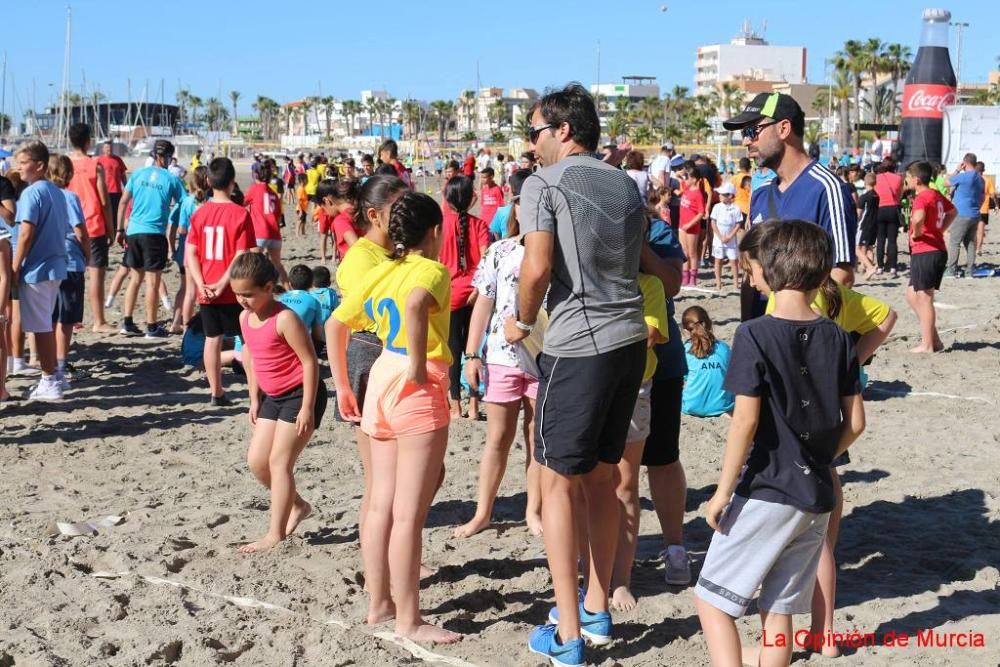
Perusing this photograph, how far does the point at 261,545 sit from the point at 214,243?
3823mm

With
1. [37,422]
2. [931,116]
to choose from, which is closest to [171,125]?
[931,116]

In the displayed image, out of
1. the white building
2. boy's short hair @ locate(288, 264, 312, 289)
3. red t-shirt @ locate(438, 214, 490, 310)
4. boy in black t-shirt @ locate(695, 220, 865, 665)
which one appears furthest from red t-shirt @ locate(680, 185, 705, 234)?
the white building

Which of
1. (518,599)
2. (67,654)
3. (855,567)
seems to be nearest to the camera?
(67,654)

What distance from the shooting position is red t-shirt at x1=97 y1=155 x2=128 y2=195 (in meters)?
13.5

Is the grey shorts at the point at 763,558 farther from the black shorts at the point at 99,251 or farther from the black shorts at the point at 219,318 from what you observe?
the black shorts at the point at 99,251

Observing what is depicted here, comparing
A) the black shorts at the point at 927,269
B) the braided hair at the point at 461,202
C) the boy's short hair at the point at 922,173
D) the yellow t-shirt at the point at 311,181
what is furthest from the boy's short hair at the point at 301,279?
the yellow t-shirt at the point at 311,181

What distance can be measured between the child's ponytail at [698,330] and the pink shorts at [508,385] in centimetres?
309

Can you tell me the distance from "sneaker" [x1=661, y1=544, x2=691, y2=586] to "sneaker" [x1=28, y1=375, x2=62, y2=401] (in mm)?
6001

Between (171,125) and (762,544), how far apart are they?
126828mm

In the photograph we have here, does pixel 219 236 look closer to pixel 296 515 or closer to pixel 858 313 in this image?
pixel 296 515

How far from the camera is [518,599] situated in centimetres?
485

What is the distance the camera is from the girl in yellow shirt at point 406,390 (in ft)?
13.4

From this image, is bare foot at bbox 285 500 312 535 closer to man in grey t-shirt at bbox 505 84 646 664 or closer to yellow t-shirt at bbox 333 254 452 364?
yellow t-shirt at bbox 333 254 452 364

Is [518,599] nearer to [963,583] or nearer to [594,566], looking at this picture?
[594,566]
